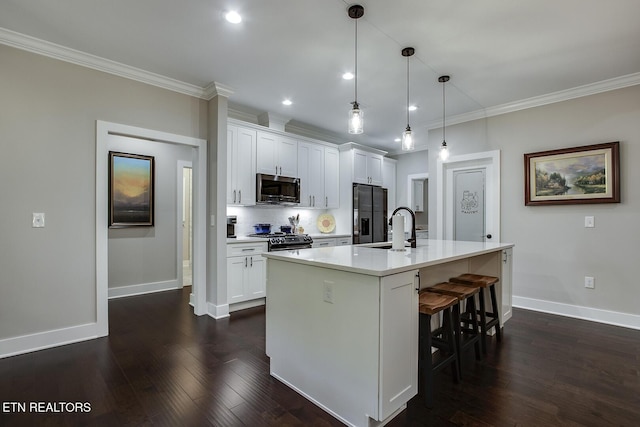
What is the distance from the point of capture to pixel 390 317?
1676 mm

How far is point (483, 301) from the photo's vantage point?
2.68 meters

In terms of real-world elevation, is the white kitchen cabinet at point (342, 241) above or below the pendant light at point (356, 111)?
below

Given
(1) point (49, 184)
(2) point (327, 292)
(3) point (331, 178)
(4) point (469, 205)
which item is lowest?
(2) point (327, 292)

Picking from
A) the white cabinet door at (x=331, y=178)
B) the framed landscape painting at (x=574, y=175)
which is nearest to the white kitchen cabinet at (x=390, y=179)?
the white cabinet door at (x=331, y=178)

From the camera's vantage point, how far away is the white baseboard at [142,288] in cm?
443

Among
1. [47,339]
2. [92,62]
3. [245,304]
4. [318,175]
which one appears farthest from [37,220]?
[318,175]

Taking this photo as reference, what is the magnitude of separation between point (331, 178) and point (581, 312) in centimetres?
389

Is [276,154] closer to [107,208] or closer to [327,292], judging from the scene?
[107,208]

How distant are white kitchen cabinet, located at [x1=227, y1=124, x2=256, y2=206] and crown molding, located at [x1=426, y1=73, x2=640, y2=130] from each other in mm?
3041

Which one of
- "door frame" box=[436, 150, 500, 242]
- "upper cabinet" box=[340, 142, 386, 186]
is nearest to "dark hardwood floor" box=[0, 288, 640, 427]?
"door frame" box=[436, 150, 500, 242]

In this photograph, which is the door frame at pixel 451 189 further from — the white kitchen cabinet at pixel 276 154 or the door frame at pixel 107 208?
the door frame at pixel 107 208

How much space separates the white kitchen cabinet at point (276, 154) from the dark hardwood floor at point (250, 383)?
2.31 meters

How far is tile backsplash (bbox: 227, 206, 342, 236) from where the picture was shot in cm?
471

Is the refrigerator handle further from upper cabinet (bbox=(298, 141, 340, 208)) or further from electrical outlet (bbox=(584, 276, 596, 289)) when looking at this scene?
electrical outlet (bbox=(584, 276, 596, 289))
